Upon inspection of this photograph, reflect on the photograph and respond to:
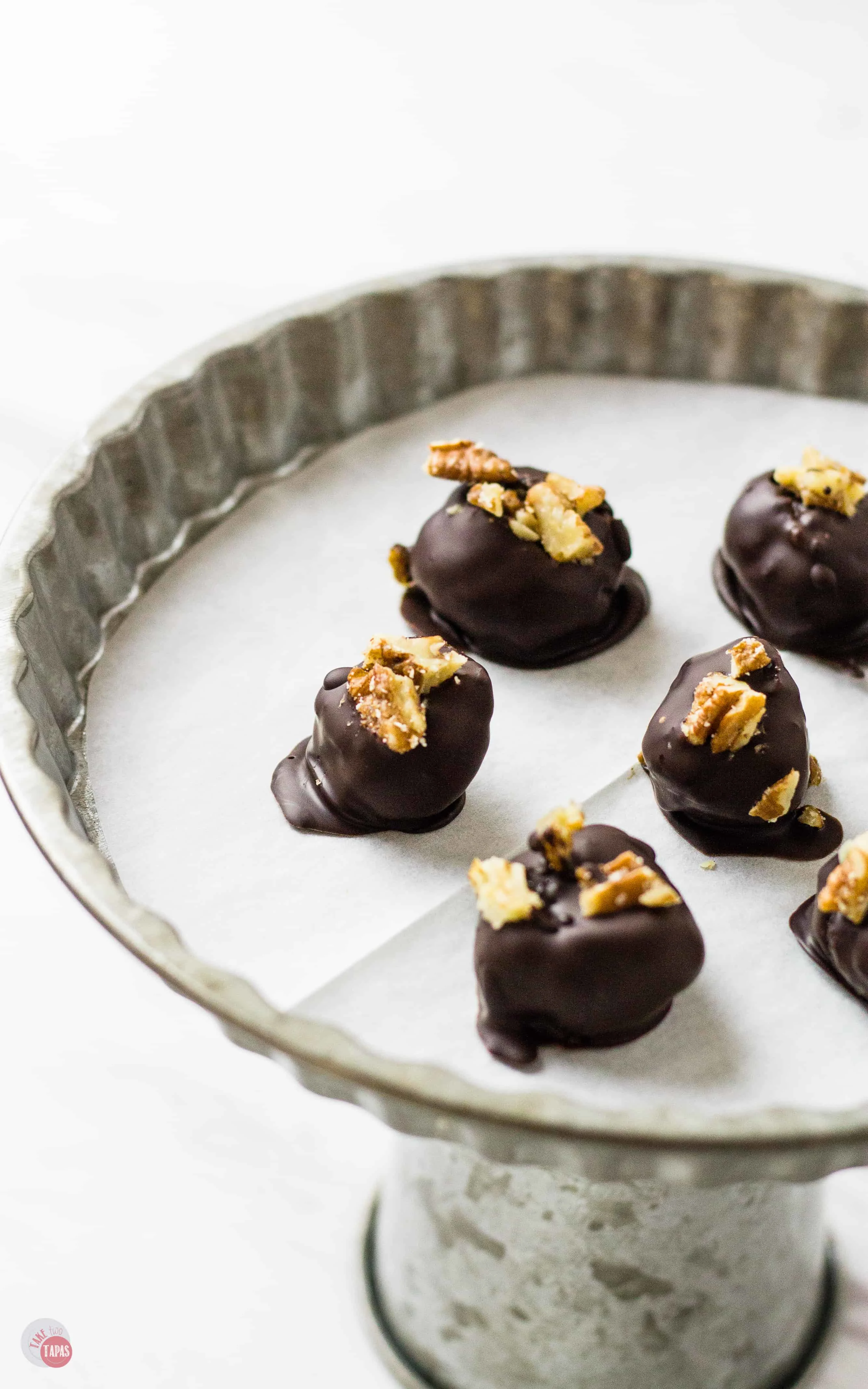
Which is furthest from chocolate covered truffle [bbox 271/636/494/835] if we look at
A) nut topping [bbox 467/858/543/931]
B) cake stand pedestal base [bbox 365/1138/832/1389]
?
cake stand pedestal base [bbox 365/1138/832/1389]

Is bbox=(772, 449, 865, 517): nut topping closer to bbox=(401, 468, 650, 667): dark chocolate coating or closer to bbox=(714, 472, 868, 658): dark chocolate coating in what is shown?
bbox=(714, 472, 868, 658): dark chocolate coating

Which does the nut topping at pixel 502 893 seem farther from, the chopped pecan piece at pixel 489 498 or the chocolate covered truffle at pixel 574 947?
the chopped pecan piece at pixel 489 498

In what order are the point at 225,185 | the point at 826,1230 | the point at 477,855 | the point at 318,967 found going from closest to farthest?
the point at 318,967 → the point at 477,855 → the point at 826,1230 → the point at 225,185

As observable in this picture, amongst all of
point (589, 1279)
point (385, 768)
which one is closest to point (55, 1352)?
point (589, 1279)

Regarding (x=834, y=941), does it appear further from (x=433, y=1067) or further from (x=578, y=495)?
(x=578, y=495)

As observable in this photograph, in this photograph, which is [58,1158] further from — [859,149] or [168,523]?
[859,149]

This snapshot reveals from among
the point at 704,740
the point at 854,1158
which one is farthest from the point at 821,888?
the point at 854,1158
